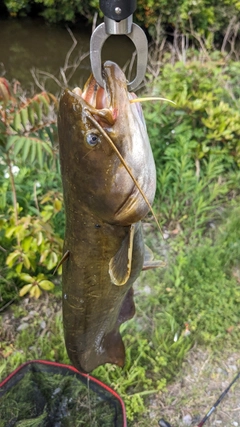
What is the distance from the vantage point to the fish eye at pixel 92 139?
1.00 m

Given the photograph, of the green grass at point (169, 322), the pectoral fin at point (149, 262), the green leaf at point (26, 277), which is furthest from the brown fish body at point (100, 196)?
the green leaf at point (26, 277)

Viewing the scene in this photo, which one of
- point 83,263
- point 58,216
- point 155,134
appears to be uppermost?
point 83,263

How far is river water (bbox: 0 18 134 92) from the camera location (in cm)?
893

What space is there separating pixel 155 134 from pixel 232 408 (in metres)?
2.47

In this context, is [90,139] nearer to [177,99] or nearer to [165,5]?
[177,99]

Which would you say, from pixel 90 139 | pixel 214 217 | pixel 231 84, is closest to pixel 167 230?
pixel 214 217

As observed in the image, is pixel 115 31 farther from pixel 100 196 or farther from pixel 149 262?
pixel 149 262

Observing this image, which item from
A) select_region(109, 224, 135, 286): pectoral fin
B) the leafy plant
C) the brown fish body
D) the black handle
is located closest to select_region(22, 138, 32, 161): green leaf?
the leafy plant

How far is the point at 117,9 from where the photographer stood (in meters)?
0.82

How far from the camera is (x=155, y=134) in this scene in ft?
12.2


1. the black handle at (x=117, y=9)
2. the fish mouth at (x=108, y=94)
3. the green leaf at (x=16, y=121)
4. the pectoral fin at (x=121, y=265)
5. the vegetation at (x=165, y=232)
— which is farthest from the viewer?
the vegetation at (x=165, y=232)

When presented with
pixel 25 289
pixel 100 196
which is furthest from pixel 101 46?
pixel 25 289

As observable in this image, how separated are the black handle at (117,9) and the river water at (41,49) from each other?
765 centimetres

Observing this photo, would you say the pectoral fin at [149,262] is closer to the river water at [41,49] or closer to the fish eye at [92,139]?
the fish eye at [92,139]
